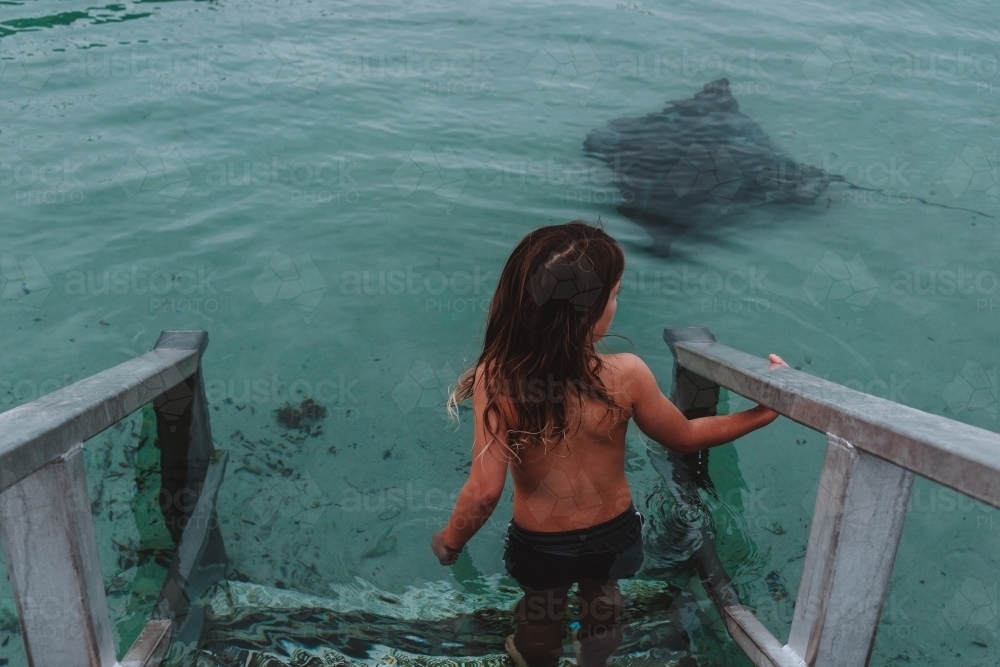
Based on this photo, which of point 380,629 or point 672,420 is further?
point 380,629

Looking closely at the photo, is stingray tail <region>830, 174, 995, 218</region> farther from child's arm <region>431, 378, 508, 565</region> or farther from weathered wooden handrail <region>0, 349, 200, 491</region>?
weathered wooden handrail <region>0, 349, 200, 491</region>

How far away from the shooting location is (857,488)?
5.82 feet

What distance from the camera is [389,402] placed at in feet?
14.6

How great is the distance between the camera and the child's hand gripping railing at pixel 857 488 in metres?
1.50

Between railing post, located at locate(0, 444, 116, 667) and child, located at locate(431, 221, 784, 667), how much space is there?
3.39ft

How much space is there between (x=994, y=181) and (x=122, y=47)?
8.58m

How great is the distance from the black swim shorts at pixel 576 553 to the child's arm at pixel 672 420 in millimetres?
337

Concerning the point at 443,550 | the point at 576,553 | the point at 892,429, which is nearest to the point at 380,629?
the point at 443,550

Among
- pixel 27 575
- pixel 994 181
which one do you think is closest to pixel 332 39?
pixel 994 181

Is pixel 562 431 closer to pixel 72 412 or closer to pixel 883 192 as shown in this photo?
pixel 72 412

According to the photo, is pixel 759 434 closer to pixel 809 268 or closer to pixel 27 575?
pixel 809 268

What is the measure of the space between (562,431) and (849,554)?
0.91 m

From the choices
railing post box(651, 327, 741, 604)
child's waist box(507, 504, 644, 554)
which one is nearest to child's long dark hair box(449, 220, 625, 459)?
child's waist box(507, 504, 644, 554)

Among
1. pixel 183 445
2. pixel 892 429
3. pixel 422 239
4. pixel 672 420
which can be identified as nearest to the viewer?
pixel 892 429
